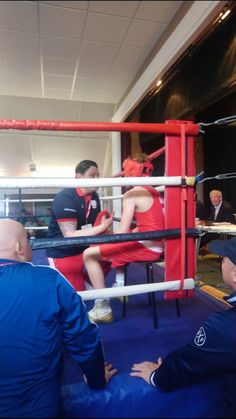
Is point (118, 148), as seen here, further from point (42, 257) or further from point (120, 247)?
point (42, 257)

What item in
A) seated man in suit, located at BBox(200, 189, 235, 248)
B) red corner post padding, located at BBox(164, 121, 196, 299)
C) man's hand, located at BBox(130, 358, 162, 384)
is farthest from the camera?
seated man in suit, located at BBox(200, 189, 235, 248)

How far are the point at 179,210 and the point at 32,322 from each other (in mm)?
647

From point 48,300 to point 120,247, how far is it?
24.1 inches

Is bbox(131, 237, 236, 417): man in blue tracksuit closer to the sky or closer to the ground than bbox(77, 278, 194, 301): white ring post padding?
closer to the ground

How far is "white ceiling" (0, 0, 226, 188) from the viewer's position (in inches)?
12.6

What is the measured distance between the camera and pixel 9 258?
79cm

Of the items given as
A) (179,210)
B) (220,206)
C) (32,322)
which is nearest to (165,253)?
(179,210)

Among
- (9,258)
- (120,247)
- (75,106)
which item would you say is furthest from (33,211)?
(120,247)

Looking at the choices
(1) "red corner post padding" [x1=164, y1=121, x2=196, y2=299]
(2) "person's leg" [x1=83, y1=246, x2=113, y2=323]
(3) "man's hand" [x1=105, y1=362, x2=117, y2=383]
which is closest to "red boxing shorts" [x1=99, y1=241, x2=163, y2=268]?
(2) "person's leg" [x1=83, y1=246, x2=113, y2=323]

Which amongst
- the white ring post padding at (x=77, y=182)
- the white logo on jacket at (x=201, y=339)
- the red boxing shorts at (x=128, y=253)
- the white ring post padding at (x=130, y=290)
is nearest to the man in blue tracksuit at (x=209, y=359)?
the white logo on jacket at (x=201, y=339)

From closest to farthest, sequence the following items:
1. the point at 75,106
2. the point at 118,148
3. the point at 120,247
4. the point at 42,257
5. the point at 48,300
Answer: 1. the point at 75,106
2. the point at 48,300
3. the point at 118,148
4. the point at 120,247
5. the point at 42,257

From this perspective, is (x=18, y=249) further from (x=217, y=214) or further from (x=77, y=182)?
(x=217, y=214)

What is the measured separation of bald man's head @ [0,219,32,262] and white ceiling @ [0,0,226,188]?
A: 162 mm

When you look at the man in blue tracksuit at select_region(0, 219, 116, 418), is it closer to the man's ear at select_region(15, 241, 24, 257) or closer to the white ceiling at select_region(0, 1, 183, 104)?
the man's ear at select_region(15, 241, 24, 257)
